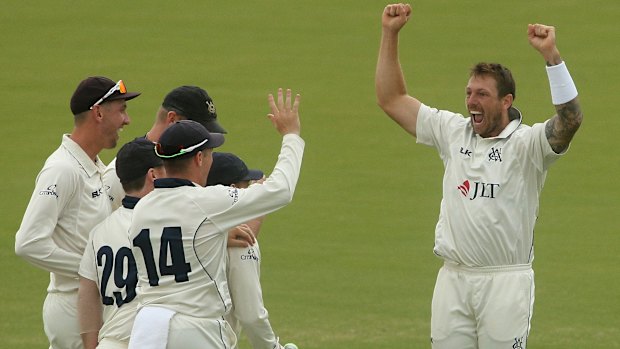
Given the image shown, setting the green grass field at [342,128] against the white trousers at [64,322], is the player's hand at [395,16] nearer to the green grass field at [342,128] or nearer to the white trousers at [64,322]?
the white trousers at [64,322]

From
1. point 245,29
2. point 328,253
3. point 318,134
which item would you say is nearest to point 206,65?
point 245,29

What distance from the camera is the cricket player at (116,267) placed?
6.08 meters

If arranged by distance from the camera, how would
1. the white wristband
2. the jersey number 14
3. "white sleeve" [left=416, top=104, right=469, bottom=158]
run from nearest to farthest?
1. the jersey number 14
2. the white wristband
3. "white sleeve" [left=416, top=104, right=469, bottom=158]

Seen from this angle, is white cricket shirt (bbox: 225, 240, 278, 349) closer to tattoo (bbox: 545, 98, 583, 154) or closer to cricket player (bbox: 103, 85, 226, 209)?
cricket player (bbox: 103, 85, 226, 209)

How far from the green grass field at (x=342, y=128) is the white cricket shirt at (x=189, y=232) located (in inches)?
163

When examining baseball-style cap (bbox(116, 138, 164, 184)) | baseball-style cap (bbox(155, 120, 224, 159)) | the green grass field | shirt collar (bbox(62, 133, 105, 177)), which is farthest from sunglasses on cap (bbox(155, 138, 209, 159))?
the green grass field

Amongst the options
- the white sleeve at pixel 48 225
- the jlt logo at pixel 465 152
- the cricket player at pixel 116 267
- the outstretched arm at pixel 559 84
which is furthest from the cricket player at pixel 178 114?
the outstretched arm at pixel 559 84

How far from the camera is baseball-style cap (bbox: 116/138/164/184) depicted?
241 inches

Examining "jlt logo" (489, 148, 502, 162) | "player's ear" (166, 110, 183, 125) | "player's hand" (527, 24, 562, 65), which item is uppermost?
"player's hand" (527, 24, 562, 65)

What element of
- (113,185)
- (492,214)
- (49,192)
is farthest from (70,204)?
(492,214)

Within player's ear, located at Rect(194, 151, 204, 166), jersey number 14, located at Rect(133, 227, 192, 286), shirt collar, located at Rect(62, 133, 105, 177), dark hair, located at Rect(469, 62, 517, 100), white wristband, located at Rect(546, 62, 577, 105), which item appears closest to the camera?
jersey number 14, located at Rect(133, 227, 192, 286)

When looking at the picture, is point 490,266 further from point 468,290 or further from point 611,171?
point 611,171

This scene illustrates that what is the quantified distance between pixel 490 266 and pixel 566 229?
6360 mm

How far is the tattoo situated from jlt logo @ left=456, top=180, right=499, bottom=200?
398mm
